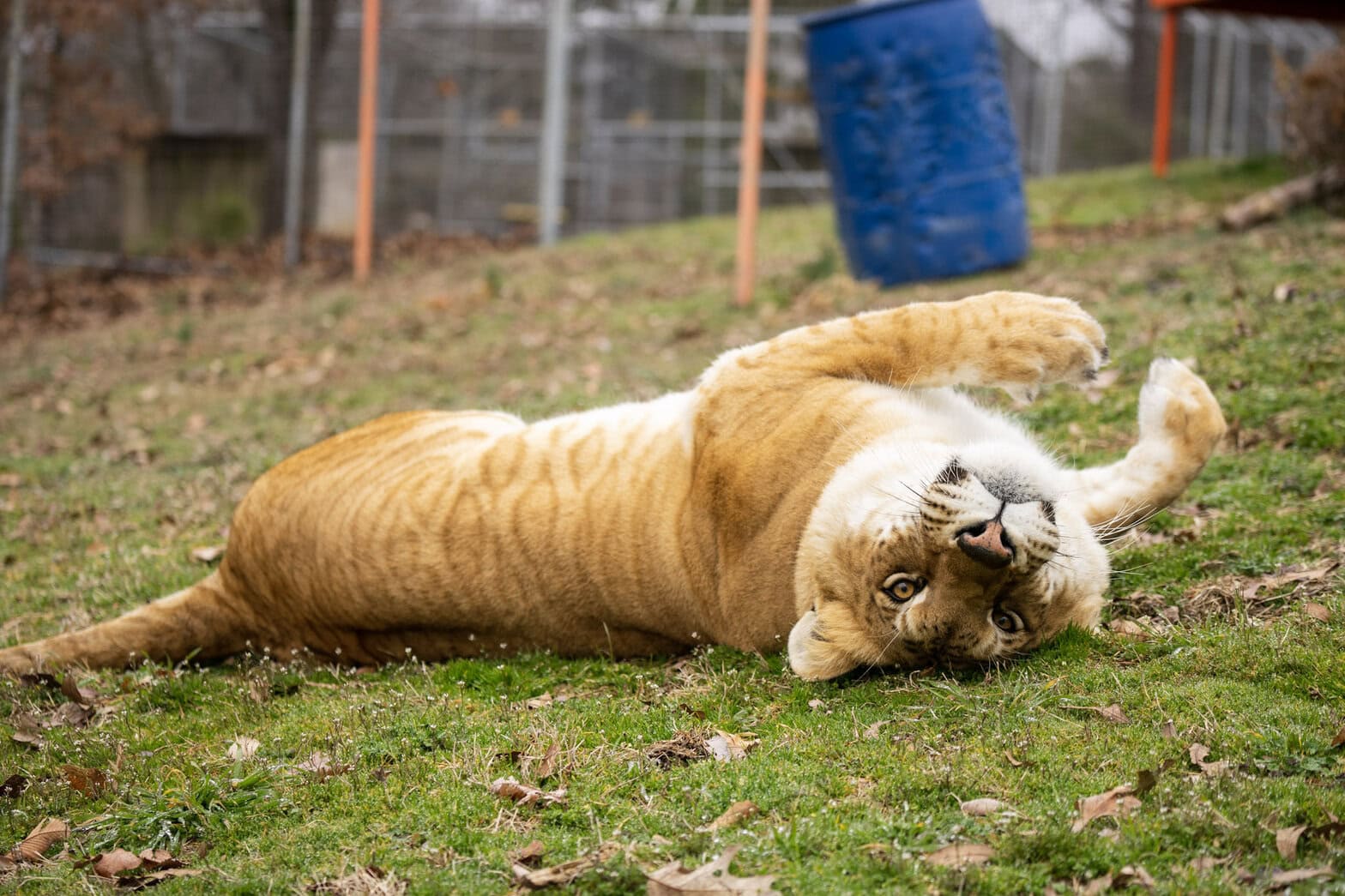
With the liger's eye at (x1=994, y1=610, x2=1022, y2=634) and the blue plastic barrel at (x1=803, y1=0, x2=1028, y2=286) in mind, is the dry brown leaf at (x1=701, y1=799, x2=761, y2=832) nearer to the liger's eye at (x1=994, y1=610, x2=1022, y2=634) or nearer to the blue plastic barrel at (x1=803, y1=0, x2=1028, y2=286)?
the liger's eye at (x1=994, y1=610, x2=1022, y2=634)

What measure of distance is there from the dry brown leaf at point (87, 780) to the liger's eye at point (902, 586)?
7.24 feet

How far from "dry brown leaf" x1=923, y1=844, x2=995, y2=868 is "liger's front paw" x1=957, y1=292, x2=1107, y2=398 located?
1.76 metres

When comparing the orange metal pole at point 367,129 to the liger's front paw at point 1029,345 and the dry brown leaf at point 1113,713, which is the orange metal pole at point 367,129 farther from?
the dry brown leaf at point 1113,713

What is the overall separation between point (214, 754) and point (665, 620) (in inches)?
55.3

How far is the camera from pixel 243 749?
A: 3.75 m

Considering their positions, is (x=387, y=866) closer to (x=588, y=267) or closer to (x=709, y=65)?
(x=588, y=267)

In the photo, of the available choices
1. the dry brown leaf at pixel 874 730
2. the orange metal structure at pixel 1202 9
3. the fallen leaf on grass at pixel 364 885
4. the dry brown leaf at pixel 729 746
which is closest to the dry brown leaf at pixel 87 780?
the fallen leaf on grass at pixel 364 885

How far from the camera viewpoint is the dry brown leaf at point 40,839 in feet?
10.5

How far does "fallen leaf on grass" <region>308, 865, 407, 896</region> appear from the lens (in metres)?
2.74

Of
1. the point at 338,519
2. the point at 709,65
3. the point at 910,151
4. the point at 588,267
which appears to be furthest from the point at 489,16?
the point at 338,519

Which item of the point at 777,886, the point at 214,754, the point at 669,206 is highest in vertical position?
the point at 669,206

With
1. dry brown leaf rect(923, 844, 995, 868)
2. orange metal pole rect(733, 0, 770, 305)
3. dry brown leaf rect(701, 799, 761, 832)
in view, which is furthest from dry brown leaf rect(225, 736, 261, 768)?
orange metal pole rect(733, 0, 770, 305)

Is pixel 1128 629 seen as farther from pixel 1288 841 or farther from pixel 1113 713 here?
pixel 1288 841

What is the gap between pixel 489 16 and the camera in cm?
1719
